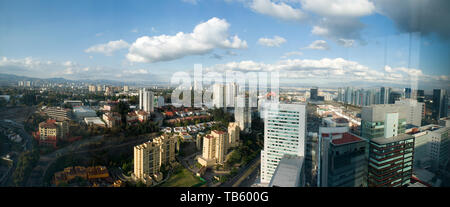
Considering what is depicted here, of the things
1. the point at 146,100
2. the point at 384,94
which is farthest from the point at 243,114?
the point at 384,94

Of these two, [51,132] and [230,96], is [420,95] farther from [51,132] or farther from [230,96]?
[51,132]

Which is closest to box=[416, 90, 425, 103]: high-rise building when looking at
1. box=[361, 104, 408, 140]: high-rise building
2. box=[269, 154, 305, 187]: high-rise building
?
box=[361, 104, 408, 140]: high-rise building

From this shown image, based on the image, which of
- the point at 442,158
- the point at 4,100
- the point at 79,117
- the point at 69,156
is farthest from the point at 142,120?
the point at 442,158

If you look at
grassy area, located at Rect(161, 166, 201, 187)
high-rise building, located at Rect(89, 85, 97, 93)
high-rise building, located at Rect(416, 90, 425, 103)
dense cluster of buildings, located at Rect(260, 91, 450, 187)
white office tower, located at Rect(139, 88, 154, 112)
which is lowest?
grassy area, located at Rect(161, 166, 201, 187)

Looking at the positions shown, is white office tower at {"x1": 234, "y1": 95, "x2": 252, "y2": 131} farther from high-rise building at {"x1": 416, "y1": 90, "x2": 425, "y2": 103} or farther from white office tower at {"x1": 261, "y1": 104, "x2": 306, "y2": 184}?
high-rise building at {"x1": 416, "y1": 90, "x2": 425, "y2": 103}

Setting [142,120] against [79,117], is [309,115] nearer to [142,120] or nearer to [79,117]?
[142,120]
